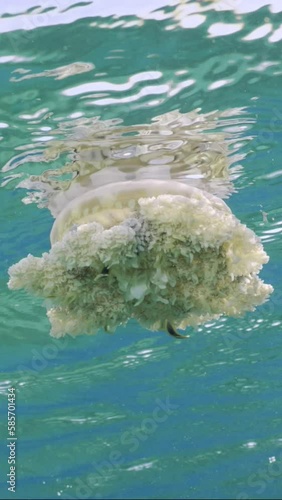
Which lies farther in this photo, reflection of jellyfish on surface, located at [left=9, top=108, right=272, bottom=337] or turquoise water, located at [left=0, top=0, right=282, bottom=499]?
turquoise water, located at [left=0, top=0, right=282, bottom=499]

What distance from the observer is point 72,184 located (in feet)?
25.7

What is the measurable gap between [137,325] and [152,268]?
30.7 feet

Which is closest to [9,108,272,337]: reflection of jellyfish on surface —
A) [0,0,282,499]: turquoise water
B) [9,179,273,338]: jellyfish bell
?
[9,179,273,338]: jellyfish bell

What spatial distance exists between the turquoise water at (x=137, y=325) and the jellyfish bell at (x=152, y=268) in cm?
235

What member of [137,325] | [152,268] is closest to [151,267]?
[152,268]

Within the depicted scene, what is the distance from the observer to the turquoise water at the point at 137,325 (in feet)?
22.4

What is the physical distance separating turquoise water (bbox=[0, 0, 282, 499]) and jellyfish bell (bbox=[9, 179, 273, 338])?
2347mm

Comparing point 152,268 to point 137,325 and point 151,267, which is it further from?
point 137,325

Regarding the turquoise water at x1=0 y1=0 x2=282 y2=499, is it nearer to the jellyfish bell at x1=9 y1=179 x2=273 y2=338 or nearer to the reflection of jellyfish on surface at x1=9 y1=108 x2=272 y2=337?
the reflection of jellyfish on surface at x1=9 y1=108 x2=272 y2=337

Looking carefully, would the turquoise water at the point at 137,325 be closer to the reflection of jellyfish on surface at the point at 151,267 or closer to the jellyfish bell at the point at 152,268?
the reflection of jellyfish on surface at the point at 151,267

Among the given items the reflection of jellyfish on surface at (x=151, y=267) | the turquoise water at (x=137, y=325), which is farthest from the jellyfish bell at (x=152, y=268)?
the turquoise water at (x=137, y=325)

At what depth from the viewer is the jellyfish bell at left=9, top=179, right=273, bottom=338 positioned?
5055mm

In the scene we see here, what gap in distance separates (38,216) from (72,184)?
2.76 metres

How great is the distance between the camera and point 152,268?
17.1 ft
